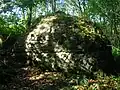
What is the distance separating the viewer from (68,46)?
12.1 meters

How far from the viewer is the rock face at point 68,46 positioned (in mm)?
11711

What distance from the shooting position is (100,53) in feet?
39.0

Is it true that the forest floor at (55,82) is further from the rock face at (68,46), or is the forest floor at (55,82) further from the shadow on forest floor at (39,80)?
the rock face at (68,46)

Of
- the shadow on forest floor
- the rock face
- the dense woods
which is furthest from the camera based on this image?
the rock face

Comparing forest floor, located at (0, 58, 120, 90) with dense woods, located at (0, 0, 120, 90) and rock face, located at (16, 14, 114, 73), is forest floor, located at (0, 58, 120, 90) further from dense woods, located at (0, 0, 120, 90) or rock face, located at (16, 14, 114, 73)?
rock face, located at (16, 14, 114, 73)

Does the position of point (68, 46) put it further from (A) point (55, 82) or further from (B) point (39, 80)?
(B) point (39, 80)

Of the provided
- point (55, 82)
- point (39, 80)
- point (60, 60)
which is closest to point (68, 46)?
point (60, 60)

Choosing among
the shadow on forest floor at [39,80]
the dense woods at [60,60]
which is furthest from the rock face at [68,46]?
the shadow on forest floor at [39,80]

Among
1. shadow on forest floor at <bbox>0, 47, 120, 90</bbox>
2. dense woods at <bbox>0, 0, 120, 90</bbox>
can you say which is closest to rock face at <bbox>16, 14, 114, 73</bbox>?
dense woods at <bbox>0, 0, 120, 90</bbox>

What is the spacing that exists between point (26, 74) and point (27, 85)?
156 cm

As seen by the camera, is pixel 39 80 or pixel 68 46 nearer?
pixel 39 80

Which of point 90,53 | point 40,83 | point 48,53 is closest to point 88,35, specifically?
point 90,53

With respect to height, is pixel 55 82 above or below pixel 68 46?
below

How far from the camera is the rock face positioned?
38.4 ft
